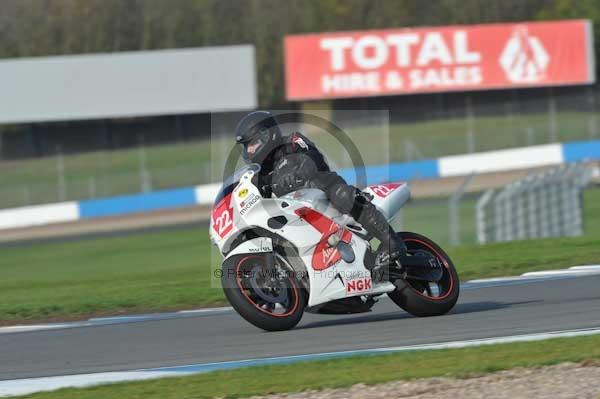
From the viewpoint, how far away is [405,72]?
3750cm

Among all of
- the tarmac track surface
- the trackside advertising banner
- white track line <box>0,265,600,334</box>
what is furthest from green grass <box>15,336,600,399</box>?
the trackside advertising banner

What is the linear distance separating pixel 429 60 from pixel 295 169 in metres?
30.2

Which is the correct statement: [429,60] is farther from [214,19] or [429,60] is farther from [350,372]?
[350,372]

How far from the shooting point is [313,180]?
8.01 meters

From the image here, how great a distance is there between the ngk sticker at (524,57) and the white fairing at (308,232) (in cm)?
3091

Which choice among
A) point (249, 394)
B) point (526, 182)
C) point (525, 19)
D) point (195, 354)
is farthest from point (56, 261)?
point (525, 19)

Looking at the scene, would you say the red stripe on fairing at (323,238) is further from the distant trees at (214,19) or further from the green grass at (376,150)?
the distant trees at (214,19)

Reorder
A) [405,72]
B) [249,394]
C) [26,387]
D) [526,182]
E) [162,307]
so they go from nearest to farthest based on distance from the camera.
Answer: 1. [249,394]
2. [26,387]
3. [162,307]
4. [526,182]
5. [405,72]

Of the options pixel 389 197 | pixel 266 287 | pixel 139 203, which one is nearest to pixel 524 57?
pixel 139 203

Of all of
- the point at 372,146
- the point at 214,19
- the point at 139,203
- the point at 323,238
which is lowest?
the point at 323,238

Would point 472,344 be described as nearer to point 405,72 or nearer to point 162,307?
point 162,307

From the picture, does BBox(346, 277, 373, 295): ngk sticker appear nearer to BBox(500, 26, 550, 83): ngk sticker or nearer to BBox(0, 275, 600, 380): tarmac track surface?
BBox(0, 275, 600, 380): tarmac track surface

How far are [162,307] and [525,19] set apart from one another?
35.9 m

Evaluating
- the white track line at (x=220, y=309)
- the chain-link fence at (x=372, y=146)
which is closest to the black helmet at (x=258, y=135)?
the white track line at (x=220, y=309)
